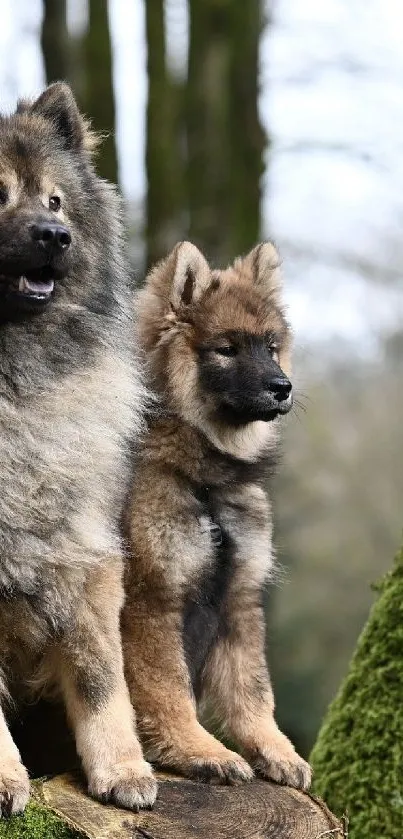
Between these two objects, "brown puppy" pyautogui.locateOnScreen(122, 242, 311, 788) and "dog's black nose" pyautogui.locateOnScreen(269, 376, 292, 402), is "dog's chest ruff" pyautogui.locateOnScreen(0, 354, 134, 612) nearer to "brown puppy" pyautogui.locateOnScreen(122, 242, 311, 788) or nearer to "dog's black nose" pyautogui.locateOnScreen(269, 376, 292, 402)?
"brown puppy" pyautogui.locateOnScreen(122, 242, 311, 788)

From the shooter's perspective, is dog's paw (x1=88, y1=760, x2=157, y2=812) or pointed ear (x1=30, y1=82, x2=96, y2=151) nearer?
dog's paw (x1=88, y1=760, x2=157, y2=812)

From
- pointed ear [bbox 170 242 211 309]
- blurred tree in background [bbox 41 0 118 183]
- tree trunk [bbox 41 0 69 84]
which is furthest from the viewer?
tree trunk [bbox 41 0 69 84]

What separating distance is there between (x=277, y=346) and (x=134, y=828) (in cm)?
211

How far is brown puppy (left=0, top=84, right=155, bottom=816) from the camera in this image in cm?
338

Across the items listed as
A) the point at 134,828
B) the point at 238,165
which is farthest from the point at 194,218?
the point at 134,828

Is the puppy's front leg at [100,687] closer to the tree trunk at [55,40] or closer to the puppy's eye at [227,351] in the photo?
the puppy's eye at [227,351]

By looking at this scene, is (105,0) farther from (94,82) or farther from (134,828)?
(134,828)

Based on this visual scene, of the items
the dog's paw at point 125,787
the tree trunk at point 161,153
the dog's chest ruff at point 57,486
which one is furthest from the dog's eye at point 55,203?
the tree trunk at point 161,153

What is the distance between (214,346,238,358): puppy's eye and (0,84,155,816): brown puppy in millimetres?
587

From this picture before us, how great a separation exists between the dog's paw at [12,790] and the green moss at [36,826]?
29 mm

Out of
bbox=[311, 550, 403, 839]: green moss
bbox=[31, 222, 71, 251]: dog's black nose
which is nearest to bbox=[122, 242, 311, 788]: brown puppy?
bbox=[311, 550, 403, 839]: green moss

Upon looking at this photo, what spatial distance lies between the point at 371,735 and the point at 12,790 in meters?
1.93

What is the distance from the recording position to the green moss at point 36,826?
3.07 m

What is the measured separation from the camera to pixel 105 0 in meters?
9.30
